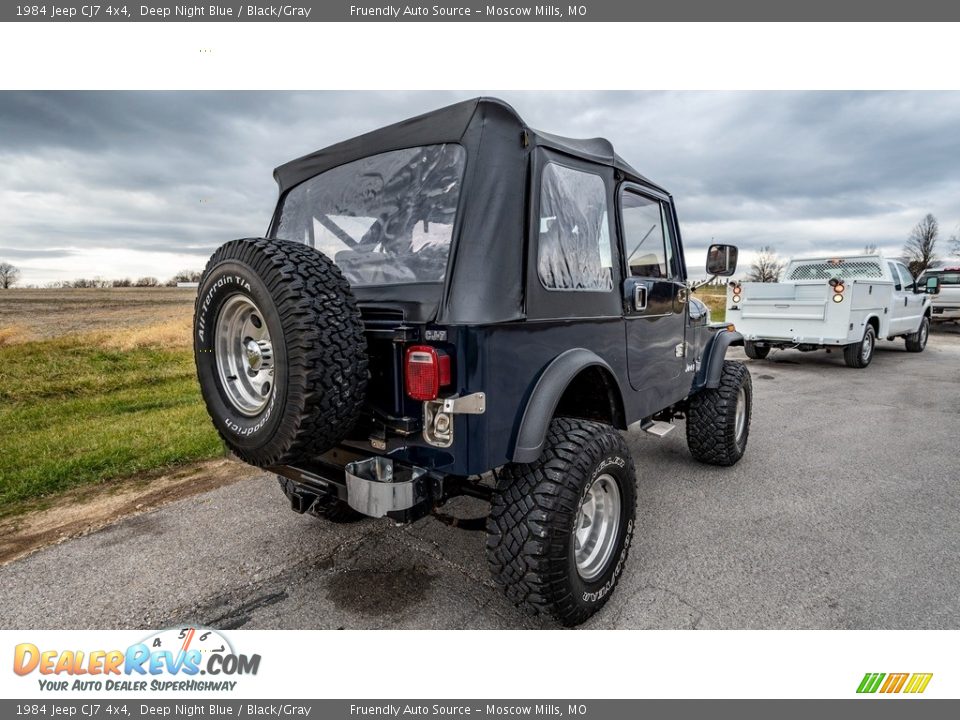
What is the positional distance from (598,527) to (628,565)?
50 centimetres

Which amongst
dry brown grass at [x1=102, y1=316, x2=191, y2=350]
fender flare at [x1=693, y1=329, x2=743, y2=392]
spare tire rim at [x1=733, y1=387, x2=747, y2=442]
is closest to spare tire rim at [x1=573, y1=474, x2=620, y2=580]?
fender flare at [x1=693, y1=329, x2=743, y2=392]

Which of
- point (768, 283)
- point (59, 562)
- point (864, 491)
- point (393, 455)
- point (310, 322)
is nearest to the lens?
point (310, 322)

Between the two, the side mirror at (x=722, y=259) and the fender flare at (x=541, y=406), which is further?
the side mirror at (x=722, y=259)

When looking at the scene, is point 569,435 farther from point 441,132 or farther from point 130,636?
point 130,636

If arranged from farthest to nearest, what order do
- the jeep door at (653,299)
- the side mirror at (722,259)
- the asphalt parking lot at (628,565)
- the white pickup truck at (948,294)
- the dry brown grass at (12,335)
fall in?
the white pickup truck at (948,294) → the dry brown grass at (12,335) → the side mirror at (722,259) → the jeep door at (653,299) → the asphalt parking lot at (628,565)

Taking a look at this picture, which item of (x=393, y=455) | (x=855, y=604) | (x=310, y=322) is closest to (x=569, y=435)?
(x=393, y=455)

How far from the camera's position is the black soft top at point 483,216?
2162mm

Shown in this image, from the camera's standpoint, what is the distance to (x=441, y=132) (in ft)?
7.95

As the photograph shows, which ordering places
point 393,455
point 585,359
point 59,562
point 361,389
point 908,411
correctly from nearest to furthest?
point 361,389 → point 393,455 → point 585,359 → point 59,562 → point 908,411

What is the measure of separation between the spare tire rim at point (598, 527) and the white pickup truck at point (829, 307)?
7.45 m

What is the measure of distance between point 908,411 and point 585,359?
631 cm

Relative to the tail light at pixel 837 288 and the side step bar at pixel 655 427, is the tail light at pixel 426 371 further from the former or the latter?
the tail light at pixel 837 288

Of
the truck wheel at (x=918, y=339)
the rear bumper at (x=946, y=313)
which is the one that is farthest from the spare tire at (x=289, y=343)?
the rear bumper at (x=946, y=313)

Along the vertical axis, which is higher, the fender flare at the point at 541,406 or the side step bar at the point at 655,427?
the fender flare at the point at 541,406
